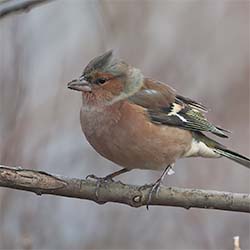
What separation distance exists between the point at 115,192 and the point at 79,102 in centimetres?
285

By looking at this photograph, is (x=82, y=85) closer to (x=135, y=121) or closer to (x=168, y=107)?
(x=135, y=121)

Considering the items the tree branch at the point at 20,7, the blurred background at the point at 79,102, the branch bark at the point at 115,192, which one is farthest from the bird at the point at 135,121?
the tree branch at the point at 20,7

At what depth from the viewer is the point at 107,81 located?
3.70 meters

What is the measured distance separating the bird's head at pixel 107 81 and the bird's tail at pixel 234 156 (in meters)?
0.63

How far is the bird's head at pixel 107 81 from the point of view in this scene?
11.8 ft

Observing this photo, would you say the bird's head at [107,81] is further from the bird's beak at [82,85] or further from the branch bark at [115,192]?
the branch bark at [115,192]

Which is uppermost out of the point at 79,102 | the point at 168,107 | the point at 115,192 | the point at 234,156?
the point at 79,102

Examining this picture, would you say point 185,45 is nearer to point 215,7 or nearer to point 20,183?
point 215,7

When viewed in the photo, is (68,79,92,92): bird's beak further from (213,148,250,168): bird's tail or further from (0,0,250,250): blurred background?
(213,148,250,168): bird's tail

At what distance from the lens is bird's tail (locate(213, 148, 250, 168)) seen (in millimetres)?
3869

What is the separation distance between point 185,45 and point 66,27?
1.37m

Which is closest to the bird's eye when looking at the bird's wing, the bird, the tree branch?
the bird

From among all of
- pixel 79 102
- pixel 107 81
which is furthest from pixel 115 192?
pixel 79 102

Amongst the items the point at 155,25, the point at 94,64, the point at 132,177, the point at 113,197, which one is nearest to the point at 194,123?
the point at 94,64
